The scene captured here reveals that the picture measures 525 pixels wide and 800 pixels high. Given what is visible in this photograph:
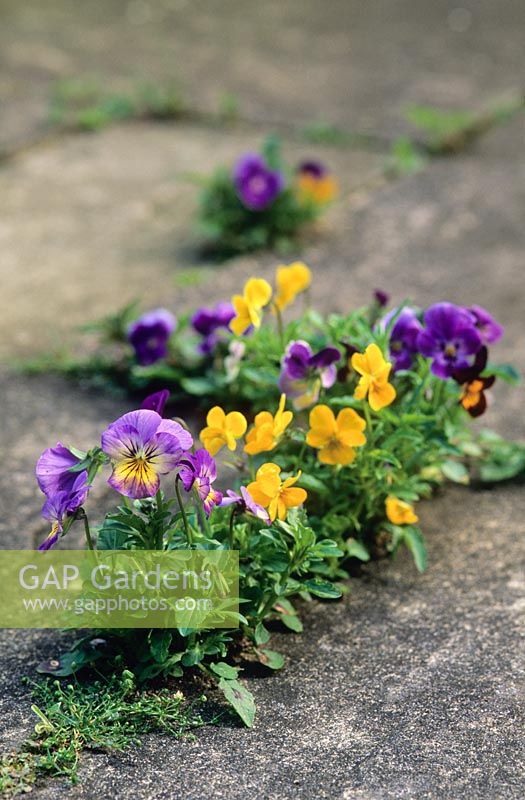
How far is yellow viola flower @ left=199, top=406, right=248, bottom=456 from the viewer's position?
1970 mm

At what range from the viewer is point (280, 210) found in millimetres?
3736

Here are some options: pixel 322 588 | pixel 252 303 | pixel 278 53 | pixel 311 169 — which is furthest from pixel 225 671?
pixel 278 53

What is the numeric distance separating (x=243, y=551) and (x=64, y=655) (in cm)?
34

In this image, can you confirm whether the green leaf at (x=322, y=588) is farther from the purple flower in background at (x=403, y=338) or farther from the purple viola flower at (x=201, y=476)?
the purple flower in background at (x=403, y=338)

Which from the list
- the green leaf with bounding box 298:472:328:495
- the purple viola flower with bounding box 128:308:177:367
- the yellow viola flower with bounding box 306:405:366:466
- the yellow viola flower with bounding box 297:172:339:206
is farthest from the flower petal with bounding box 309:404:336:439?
the yellow viola flower with bounding box 297:172:339:206

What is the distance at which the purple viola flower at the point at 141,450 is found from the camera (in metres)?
1.79

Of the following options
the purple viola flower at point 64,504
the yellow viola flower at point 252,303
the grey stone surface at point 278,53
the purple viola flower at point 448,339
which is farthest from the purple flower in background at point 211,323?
the grey stone surface at point 278,53

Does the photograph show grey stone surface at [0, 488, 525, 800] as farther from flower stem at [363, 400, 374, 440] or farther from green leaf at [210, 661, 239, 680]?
flower stem at [363, 400, 374, 440]

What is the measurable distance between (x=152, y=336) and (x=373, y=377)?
955 mm

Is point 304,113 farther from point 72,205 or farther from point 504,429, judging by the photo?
point 504,429

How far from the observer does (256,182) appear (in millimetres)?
3697

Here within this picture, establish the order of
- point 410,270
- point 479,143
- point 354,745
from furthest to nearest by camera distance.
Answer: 1. point 479,143
2. point 410,270
3. point 354,745

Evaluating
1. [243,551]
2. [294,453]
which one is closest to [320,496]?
[294,453]

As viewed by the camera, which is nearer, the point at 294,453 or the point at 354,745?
the point at 354,745
